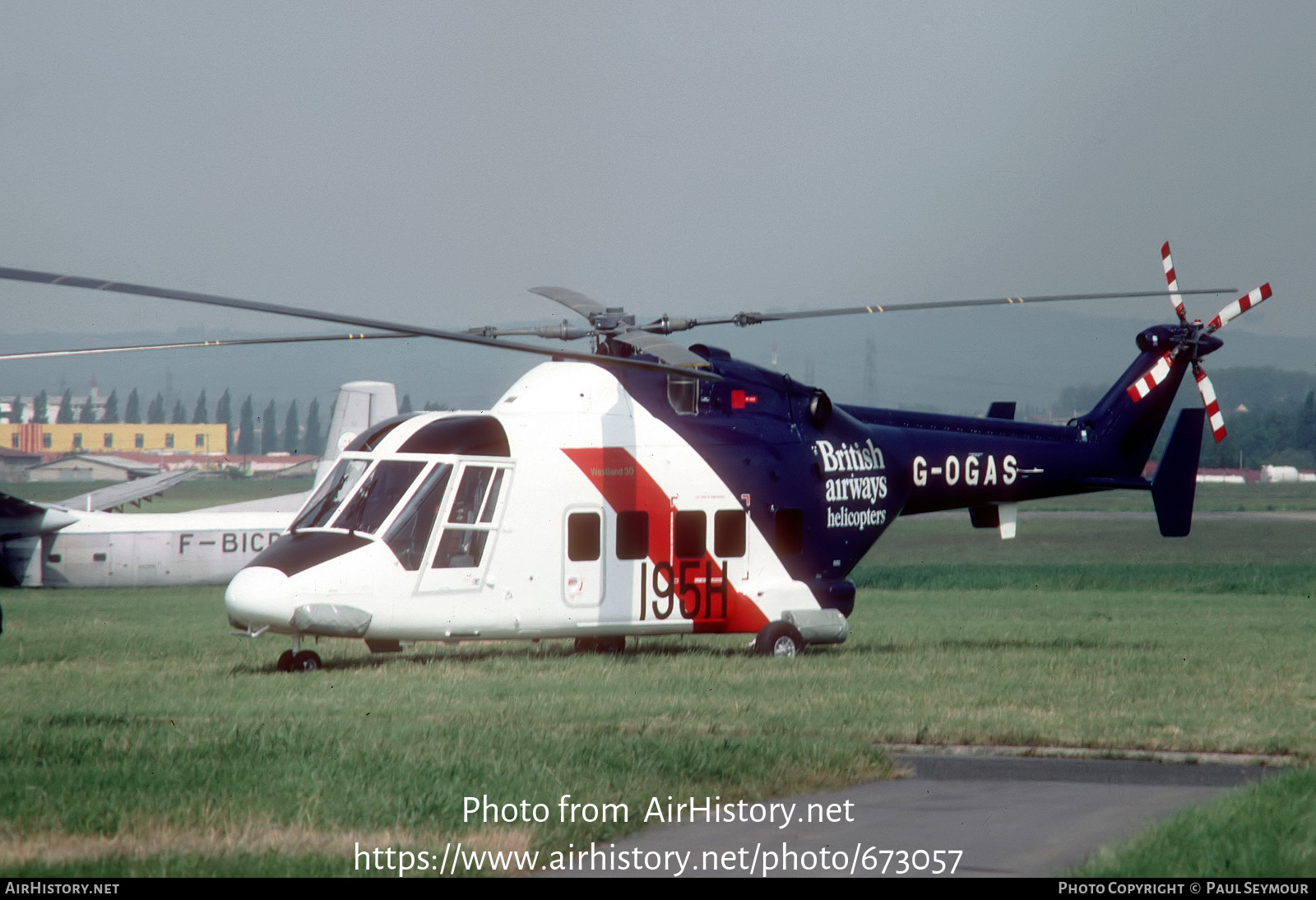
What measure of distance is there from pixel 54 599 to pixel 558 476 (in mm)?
19810

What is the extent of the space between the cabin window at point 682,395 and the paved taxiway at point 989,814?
327 inches

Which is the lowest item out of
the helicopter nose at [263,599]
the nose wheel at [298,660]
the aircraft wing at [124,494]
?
the nose wheel at [298,660]

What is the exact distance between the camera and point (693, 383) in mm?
19922

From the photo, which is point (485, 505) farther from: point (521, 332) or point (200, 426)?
point (200, 426)

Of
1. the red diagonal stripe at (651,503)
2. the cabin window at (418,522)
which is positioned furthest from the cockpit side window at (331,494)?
the red diagonal stripe at (651,503)

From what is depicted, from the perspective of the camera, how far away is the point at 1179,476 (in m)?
24.1

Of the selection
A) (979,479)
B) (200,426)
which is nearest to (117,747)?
(979,479)

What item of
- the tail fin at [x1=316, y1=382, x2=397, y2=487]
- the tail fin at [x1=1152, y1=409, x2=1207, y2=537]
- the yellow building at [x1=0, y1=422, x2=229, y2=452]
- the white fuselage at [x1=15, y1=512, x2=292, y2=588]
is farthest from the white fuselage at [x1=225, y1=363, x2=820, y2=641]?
the yellow building at [x1=0, y1=422, x2=229, y2=452]

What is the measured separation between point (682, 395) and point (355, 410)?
16.5 metres

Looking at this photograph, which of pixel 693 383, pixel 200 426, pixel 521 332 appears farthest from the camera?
pixel 200 426

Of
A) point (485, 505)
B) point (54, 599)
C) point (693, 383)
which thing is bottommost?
point (54, 599)

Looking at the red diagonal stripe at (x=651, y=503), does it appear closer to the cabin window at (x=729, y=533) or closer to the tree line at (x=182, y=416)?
the cabin window at (x=729, y=533)

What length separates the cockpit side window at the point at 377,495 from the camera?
696 inches

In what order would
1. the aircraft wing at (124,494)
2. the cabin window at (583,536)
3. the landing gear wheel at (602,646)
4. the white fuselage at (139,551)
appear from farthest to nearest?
the aircraft wing at (124,494) → the white fuselage at (139,551) → the landing gear wheel at (602,646) → the cabin window at (583,536)
